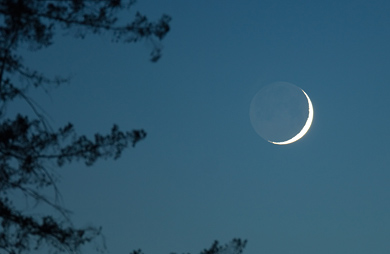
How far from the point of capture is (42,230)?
13219mm

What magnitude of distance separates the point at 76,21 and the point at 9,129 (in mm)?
2507

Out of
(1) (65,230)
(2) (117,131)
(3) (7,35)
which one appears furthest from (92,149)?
(3) (7,35)

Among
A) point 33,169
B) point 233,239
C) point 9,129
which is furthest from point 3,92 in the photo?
point 233,239

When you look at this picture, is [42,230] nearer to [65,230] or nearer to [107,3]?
[65,230]

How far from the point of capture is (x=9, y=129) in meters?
13.0

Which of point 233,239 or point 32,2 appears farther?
point 233,239

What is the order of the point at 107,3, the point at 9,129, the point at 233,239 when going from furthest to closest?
the point at 233,239 → the point at 107,3 → the point at 9,129

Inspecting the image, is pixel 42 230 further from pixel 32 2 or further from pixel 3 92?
pixel 32 2

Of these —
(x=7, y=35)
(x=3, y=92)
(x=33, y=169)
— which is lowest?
(x=33, y=169)

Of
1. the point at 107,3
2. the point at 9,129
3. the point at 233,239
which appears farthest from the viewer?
the point at 233,239

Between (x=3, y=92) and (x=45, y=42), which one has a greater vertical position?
(x=45, y=42)

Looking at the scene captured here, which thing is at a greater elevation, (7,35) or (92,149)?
(7,35)

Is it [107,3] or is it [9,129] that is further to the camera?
[107,3]

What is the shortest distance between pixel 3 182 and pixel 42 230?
1.18m
